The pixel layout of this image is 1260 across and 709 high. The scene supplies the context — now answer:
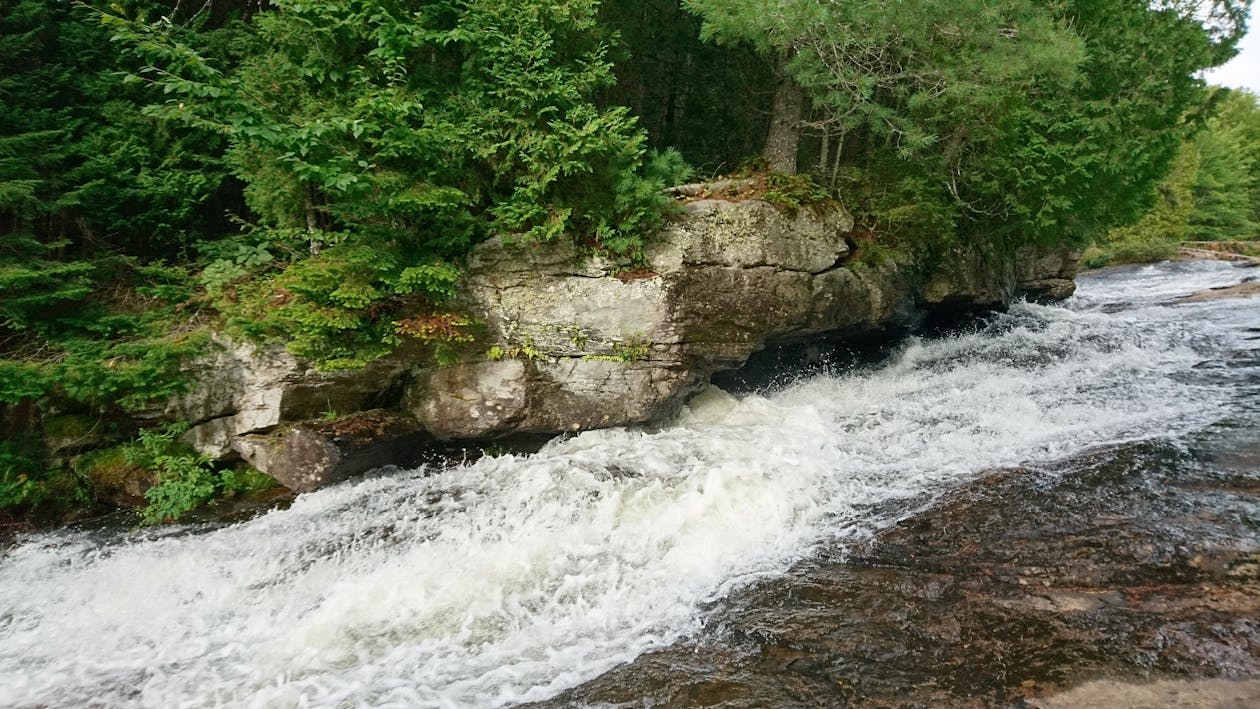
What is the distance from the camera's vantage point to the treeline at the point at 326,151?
21.6 feet

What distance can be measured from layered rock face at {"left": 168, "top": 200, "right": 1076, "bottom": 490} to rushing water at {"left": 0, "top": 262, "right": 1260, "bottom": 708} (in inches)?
23.6

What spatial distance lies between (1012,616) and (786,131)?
324 inches

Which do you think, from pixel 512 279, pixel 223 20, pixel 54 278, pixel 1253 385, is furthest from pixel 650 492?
pixel 223 20

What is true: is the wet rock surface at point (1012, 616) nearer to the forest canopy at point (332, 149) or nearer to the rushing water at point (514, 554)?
the rushing water at point (514, 554)

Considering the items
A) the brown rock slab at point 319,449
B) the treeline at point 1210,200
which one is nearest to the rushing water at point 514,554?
the brown rock slab at point 319,449

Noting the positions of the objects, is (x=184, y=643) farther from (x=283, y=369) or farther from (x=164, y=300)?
(x=164, y=300)

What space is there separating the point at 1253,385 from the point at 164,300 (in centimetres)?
1486

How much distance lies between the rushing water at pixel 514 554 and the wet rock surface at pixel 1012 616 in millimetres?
321

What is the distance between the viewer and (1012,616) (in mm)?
4008

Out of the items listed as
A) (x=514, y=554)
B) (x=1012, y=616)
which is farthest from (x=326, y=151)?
(x=1012, y=616)

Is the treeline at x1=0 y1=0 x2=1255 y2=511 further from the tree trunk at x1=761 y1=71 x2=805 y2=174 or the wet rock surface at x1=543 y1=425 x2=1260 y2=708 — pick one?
the wet rock surface at x1=543 y1=425 x2=1260 y2=708

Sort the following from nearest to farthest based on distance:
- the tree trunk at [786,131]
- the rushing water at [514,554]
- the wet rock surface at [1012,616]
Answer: the wet rock surface at [1012,616] → the rushing water at [514,554] → the tree trunk at [786,131]

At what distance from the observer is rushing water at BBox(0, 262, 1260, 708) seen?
4.09 m

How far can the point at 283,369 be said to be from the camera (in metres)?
7.05
